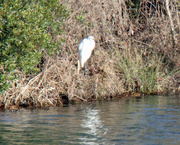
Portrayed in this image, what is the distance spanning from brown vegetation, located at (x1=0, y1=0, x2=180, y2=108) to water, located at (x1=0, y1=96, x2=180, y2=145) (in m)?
0.80

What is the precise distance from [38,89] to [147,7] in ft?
23.8

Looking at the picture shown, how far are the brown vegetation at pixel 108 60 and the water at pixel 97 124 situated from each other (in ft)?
2.63

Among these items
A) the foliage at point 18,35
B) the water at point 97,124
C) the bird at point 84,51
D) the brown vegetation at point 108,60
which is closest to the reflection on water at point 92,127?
the water at point 97,124

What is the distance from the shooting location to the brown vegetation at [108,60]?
40.2 ft

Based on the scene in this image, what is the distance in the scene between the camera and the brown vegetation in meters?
12.3

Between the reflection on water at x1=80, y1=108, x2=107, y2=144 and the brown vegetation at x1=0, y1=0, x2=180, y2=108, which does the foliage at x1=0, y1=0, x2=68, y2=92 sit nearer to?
the reflection on water at x1=80, y1=108, x2=107, y2=144

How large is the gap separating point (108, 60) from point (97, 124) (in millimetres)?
Result: 4853

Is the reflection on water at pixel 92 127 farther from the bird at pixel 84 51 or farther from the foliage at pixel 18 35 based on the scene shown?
the bird at pixel 84 51

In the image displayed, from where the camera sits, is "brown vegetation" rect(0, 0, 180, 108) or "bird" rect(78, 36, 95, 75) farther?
"bird" rect(78, 36, 95, 75)

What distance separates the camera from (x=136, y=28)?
16.3 meters

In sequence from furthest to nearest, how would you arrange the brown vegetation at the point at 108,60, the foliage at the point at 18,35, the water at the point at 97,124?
the brown vegetation at the point at 108,60 → the foliage at the point at 18,35 → the water at the point at 97,124

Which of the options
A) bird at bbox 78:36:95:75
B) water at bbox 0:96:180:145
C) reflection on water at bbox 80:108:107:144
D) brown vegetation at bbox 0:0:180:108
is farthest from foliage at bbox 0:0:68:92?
bird at bbox 78:36:95:75

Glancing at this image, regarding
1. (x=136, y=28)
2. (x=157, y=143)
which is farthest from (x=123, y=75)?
(x=157, y=143)

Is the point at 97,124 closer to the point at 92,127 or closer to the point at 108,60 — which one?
the point at 92,127
